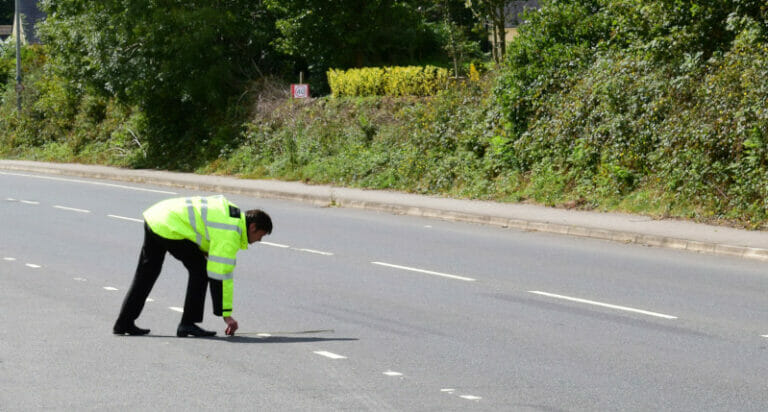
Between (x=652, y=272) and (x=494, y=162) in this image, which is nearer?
(x=652, y=272)

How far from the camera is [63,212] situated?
19953 mm

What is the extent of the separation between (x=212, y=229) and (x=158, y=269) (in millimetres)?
851

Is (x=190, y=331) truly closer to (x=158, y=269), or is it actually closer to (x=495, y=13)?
(x=158, y=269)

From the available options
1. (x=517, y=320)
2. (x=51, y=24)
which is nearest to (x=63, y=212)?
(x=517, y=320)

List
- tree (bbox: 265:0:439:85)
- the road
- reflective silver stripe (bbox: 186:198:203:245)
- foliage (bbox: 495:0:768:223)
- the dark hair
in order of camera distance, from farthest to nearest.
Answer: tree (bbox: 265:0:439:85), foliage (bbox: 495:0:768:223), reflective silver stripe (bbox: 186:198:203:245), the dark hair, the road

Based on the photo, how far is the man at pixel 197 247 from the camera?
25.2 feet

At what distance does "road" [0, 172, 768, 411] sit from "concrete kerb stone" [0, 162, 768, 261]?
449 mm

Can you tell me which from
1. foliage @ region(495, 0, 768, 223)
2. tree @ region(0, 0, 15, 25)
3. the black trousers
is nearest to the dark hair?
the black trousers

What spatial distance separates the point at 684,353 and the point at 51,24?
33380 millimetres

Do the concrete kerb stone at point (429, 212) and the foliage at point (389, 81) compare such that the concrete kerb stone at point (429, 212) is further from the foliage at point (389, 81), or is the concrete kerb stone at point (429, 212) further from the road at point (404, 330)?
the foliage at point (389, 81)

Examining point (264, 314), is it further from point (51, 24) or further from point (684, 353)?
point (51, 24)

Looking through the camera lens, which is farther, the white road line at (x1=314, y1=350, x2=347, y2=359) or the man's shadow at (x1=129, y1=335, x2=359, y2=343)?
the man's shadow at (x1=129, y1=335, x2=359, y2=343)

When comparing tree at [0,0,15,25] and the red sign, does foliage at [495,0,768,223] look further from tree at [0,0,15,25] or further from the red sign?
tree at [0,0,15,25]

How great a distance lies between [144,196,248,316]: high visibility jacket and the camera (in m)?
7.68
